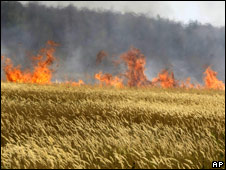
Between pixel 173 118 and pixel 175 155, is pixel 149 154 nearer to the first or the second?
pixel 175 155

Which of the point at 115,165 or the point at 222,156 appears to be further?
the point at 222,156

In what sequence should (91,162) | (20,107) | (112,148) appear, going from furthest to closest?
1. (20,107)
2. (112,148)
3. (91,162)

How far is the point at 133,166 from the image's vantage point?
16.5 ft

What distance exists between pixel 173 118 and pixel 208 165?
5246mm

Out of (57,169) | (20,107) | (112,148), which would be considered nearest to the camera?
(57,169)

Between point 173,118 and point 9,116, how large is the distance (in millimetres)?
5204

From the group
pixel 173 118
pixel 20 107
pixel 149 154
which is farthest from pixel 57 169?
pixel 20 107

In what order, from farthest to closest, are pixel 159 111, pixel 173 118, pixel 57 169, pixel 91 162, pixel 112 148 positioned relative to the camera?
pixel 159 111
pixel 173 118
pixel 112 148
pixel 91 162
pixel 57 169

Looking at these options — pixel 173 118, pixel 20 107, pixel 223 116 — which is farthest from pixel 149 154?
pixel 20 107

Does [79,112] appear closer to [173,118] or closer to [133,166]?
[173,118]

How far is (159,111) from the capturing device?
11.5m

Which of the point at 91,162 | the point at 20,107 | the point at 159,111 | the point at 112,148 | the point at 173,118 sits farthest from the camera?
the point at 20,107

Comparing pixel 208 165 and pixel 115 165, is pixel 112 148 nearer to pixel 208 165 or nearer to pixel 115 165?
pixel 115 165

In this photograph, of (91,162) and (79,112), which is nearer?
(91,162)
